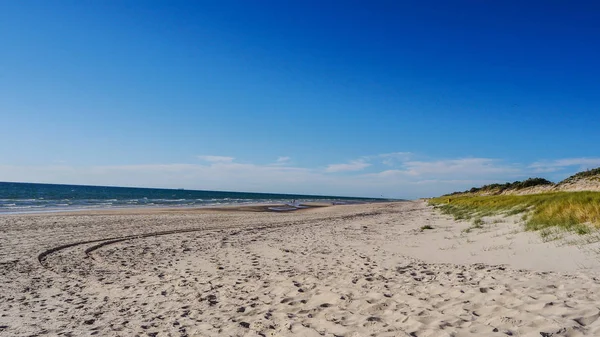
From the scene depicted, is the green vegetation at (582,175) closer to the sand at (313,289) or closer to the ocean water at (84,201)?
the sand at (313,289)

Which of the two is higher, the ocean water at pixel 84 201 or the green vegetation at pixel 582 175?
the green vegetation at pixel 582 175

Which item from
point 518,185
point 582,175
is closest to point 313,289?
point 582,175

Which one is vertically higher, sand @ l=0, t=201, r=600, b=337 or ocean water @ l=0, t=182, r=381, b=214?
ocean water @ l=0, t=182, r=381, b=214

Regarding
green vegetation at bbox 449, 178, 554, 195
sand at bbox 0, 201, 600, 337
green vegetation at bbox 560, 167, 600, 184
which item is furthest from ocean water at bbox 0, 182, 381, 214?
green vegetation at bbox 560, 167, 600, 184

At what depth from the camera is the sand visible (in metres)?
5.25

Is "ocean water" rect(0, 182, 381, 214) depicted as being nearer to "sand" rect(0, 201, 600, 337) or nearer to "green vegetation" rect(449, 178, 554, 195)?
"sand" rect(0, 201, 600, 337)

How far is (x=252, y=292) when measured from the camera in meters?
7.61

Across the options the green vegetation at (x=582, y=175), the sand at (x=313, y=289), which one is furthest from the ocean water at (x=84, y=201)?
the green vegetation at (x=582, y=175)

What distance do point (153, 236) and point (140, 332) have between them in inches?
Answer: 484

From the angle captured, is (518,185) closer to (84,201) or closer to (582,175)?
(582,175)

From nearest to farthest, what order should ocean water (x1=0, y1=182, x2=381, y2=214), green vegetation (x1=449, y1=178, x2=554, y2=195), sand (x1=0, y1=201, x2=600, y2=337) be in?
sand (x1=0, y1=201, x2=600, y2=337) < ocean water (x1=0, y1=182, x2=381, y2=214) < green vegetation (x1=449, y1=178, x2=554, y2=195)

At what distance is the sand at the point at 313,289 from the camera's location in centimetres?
525

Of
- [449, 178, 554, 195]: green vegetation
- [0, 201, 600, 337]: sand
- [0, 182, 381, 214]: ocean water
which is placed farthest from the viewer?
[449, 178, 554, 195]: green vegetation

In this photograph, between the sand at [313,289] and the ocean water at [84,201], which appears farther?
the ocean water at [84,201]
